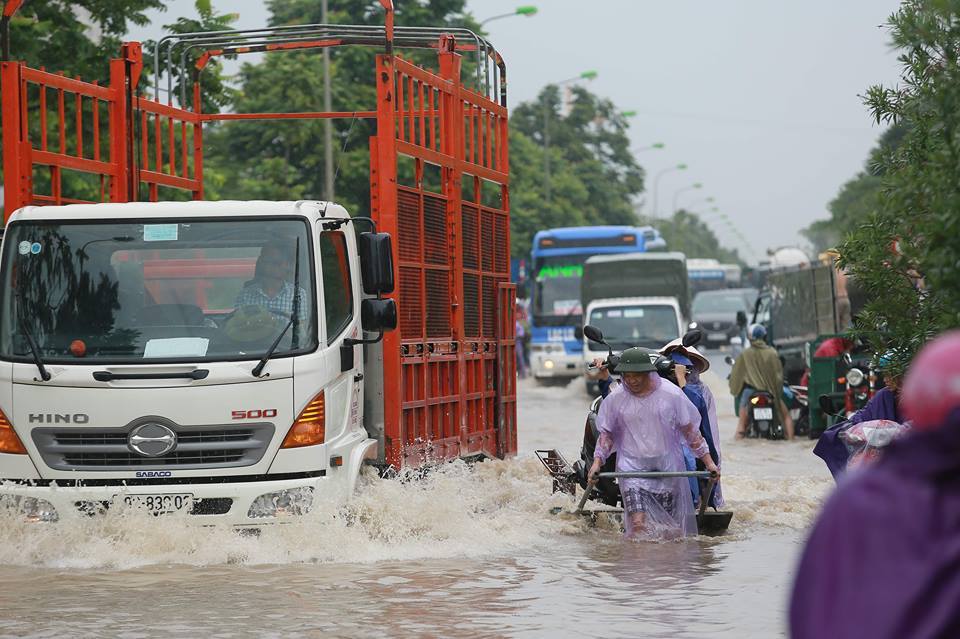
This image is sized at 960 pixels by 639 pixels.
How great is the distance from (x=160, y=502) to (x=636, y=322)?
66.5 ft

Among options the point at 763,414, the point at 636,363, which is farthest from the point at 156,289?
the point at 763,414

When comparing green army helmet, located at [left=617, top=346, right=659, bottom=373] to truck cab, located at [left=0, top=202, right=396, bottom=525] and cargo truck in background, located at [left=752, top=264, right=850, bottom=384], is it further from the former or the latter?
cargo truck in background, located at [left=752, top=264, right=850, bottom=384]

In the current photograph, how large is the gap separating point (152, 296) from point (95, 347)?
0.46 metres

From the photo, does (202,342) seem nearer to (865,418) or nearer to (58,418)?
(58,418)

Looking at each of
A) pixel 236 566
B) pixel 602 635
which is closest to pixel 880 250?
pixel 602 635

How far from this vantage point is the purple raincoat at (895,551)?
2.76 metres

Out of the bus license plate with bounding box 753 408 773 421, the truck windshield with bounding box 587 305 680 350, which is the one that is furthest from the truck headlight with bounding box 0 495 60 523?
the truck windshield with bounding box 587 305 680 350

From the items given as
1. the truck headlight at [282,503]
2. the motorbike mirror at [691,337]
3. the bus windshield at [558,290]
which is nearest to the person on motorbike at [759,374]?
the motorbike mirror at [691,337]

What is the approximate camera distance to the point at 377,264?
33.6 ft

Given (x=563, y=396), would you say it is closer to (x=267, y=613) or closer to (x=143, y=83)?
(x=143, y=83)

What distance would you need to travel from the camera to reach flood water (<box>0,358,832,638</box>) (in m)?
8.38

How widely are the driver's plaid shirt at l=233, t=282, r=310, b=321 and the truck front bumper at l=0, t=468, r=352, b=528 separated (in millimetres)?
996

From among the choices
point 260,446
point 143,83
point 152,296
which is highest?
point 143,83

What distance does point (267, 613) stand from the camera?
8.57 m
